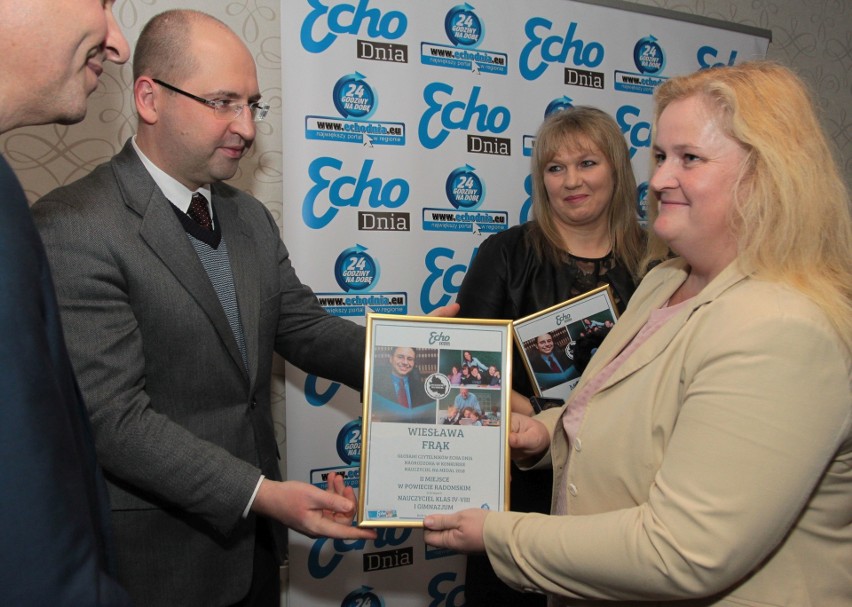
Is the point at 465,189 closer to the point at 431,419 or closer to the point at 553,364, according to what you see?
the point at 553,364

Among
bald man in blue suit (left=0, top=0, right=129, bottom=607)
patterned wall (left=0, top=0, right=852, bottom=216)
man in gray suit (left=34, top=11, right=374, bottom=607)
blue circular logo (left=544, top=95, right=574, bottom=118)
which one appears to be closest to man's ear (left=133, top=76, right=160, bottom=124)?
man in gray suit (left=34, top=11, right=374, bottom=607)

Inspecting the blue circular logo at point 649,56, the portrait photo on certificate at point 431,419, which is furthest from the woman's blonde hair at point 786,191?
the blue circular logo at point 649,56

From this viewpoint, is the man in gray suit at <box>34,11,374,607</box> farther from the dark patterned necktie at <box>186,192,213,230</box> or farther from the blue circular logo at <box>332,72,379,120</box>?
the blue circular logo at <box>332,72,379,120</box>

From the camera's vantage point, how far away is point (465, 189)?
8.89 feet

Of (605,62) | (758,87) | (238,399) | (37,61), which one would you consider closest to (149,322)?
(238,399)

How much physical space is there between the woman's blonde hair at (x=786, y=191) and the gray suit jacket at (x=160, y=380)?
1170 millimetres

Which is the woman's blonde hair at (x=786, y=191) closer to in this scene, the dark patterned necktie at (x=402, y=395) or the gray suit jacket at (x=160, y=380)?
the dark patterned necktie at (x=402, y=395)

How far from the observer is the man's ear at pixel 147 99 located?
5.44 feet

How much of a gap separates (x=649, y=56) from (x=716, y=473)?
2.52m

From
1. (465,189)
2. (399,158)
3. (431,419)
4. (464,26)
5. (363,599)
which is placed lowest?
(363,599)

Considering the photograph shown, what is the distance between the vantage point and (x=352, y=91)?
2465 millimetres

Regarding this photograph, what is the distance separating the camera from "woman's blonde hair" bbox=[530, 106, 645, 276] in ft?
8.03

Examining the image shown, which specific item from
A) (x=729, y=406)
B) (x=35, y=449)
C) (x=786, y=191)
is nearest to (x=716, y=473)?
(x=729, y=406)

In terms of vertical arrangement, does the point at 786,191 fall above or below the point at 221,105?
below
